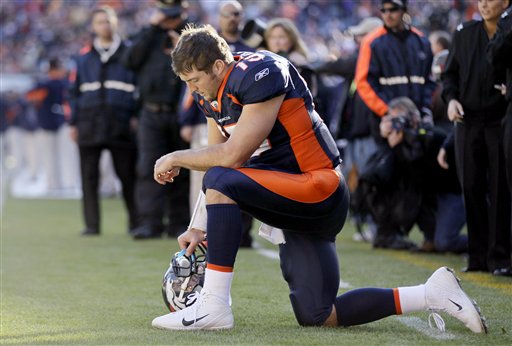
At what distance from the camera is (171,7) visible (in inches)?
416

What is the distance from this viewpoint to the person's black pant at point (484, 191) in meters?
7.46

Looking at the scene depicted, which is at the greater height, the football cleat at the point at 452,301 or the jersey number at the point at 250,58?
the jersey number at the point at 250,58

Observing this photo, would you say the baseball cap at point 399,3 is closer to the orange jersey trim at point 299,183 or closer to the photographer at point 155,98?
the photographer at point 155,98

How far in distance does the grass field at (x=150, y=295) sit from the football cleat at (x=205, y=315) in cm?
5

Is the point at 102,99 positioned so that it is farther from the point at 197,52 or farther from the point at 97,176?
the point at 197,52

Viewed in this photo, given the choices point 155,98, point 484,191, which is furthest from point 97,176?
point 484,191

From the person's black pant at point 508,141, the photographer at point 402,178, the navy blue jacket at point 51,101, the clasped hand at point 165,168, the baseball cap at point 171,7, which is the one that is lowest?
the navy blue jacket at point 51,101

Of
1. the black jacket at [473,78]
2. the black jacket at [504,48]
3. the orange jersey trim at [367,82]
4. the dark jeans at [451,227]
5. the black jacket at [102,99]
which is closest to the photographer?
the black jacket at [504,48]

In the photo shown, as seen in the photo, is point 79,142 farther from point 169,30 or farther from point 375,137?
point 375,137

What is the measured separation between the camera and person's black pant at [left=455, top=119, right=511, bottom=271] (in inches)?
294

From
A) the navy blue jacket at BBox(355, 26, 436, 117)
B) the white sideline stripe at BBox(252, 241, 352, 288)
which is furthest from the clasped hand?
the navy blue jacket at BBox(355, 26, 436, 117)

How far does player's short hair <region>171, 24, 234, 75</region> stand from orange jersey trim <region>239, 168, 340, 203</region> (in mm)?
491

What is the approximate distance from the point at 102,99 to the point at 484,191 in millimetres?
4920

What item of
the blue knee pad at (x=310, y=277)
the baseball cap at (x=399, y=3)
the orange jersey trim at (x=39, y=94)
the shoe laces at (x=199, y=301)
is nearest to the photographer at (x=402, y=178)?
the baseball cap at (x=399, y=3)
